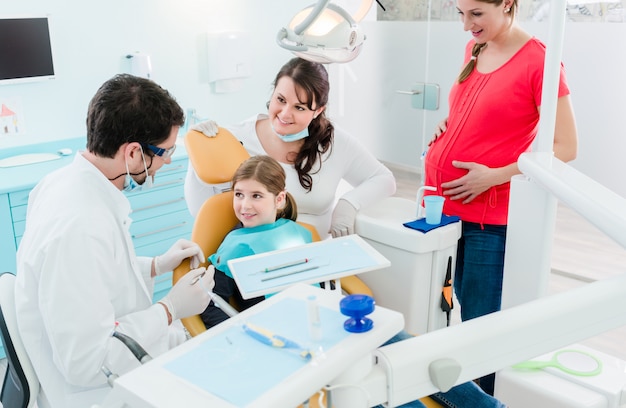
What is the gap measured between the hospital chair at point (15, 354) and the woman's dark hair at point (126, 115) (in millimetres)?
357

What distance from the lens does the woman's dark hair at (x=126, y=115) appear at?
1.37 meters

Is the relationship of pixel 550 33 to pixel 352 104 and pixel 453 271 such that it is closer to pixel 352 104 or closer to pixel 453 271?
pixel 453 271

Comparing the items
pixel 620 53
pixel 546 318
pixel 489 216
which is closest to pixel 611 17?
pixel 620 53

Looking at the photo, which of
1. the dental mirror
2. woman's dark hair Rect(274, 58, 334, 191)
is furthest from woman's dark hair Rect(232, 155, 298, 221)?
the dental mirror

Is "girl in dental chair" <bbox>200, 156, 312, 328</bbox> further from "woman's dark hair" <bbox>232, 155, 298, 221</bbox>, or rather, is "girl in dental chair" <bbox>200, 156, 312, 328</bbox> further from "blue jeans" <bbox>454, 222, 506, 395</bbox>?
"blue jeans" <bbox>454, 222, 506, 395</bbox>

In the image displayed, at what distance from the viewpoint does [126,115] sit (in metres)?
1.37

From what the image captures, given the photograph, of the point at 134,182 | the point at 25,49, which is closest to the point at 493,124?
the point at 134,182

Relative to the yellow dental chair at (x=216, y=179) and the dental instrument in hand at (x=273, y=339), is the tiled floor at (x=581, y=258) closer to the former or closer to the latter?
the yellow dental chair at (x=216, y=179)

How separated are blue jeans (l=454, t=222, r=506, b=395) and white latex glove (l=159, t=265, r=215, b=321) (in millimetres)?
795

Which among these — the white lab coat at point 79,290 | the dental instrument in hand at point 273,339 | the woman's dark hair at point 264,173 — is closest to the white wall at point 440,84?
the woman's dark hair at point 264,173

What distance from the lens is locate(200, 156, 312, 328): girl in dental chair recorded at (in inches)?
70.8

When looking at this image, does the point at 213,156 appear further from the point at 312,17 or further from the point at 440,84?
the point at 440,84

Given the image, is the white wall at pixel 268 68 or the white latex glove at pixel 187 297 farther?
the white wall at pixel 268 68

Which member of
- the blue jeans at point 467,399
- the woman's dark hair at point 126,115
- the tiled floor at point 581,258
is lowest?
the tiled floor at point 581,258
